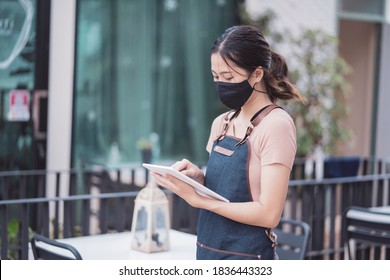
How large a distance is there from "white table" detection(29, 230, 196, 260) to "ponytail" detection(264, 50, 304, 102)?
105 cm

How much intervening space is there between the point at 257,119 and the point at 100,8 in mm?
4893

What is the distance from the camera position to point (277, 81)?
243cm

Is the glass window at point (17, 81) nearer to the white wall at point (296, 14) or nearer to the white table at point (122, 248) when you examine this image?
the white wall at point (296, 14)

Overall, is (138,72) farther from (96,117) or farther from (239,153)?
(239,153)

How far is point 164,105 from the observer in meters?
7.59

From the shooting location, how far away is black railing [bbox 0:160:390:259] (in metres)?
3.69

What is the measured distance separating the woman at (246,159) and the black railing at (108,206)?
141 centimetres

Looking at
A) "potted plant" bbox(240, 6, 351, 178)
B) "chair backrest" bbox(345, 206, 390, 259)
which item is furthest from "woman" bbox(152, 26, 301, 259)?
"potted plant" bbox(240, 6, 351, 178)

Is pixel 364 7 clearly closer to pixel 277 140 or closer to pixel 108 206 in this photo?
pixel 108 206

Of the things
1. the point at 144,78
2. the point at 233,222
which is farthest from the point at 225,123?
the point at 144,78

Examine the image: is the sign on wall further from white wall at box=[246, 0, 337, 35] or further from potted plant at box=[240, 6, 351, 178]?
white wall at box=[246, 0, 337, 35]

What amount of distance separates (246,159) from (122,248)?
4.19 feet

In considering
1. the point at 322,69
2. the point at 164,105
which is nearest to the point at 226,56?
the point at 164,105
